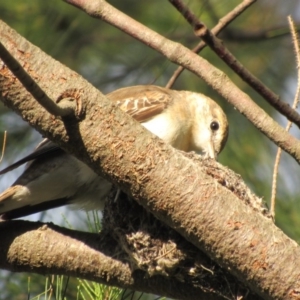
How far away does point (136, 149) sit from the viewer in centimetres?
Answer: 258

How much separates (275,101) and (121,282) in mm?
1018

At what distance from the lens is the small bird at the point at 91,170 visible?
3.84 metres

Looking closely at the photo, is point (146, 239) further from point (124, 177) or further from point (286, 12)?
point (286, 12)

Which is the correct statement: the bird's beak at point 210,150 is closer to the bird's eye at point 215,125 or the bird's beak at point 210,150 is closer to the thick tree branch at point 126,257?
the bird's eye at point 215,125

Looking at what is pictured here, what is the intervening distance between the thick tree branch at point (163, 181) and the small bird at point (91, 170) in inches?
40.7

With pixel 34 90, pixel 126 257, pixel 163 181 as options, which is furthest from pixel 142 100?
pixel 34 90

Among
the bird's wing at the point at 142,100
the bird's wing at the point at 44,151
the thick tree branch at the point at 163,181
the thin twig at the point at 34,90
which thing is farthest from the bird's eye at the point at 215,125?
the thin twig at the point at 34,90

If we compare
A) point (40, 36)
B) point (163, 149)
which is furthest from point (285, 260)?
point (40, 36)

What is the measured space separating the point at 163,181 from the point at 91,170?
1304 mm

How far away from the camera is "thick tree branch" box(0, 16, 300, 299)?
8.22 ft

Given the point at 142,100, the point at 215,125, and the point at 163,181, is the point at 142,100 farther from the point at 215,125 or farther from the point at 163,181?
the point at 163,181

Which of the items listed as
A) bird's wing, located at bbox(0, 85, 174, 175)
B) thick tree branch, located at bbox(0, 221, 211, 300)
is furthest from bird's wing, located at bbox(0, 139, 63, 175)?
thick tree branch, located at bbox(0, 221, 211, 300)

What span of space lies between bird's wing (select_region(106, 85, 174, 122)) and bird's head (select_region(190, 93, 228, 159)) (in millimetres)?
309

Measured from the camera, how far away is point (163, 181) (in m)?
2.61
